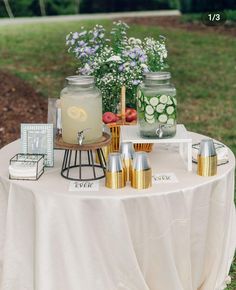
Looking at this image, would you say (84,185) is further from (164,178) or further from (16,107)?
(16,107)

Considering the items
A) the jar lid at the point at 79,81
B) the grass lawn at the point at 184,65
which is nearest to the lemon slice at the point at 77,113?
the jar lid at the point at 79,81

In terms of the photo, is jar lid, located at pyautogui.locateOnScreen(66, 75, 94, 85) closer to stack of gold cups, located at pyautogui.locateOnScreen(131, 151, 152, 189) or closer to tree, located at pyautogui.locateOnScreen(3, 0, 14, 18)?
stack of gold cups, located at pyautogui.locateOnScreen(131, 151, 152, 189)

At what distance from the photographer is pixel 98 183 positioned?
3.06 meters

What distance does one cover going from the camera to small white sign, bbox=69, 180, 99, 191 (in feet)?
9.78

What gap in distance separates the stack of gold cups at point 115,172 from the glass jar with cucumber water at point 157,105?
0.30 meters

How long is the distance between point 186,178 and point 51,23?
1337 centimetres

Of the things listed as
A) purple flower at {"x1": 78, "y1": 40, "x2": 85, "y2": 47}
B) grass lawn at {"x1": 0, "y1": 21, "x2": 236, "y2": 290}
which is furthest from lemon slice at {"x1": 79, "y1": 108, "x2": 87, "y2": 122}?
grass lawn at {"x1": 0, "y1": 21, "x2": 236, "y2": 290}

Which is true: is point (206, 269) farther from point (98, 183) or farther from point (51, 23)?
point (51, 23)

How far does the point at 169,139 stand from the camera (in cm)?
317

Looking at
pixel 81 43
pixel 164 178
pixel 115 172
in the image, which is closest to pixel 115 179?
pixel 115 172

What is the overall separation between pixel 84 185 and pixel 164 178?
1.29ft

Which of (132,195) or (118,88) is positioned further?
(118,88)

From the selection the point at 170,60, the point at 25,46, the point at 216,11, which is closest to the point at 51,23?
the point at 25,46

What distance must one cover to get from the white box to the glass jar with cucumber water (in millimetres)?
33
